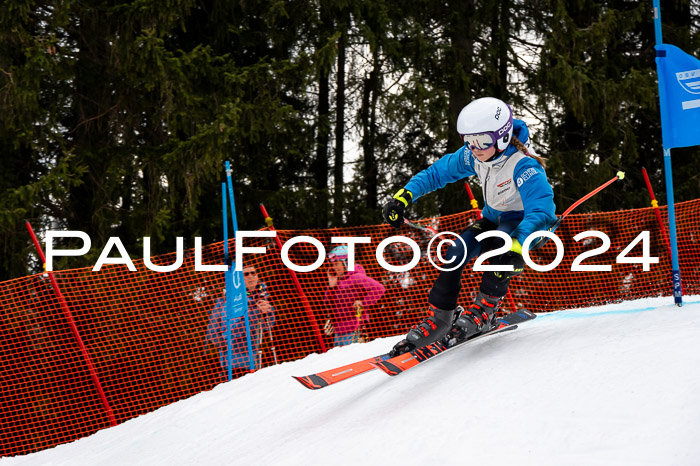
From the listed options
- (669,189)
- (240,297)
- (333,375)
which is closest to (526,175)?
(669,189)

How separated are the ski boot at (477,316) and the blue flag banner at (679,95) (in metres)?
1.61

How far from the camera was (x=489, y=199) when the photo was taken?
457 centimetres

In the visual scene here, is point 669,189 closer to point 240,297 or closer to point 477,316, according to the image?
point 477,316

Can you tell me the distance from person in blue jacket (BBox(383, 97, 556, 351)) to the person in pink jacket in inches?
75.0

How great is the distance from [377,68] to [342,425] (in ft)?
25.8

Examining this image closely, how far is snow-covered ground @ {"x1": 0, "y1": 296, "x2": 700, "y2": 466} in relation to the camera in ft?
10.0

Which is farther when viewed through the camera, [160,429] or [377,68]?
[377,68]

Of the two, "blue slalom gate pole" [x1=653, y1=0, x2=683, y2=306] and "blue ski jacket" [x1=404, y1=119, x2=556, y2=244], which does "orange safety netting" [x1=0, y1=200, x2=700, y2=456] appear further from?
"blue ski jacket" [x1=404, y1=119, x2=556, y2=244]

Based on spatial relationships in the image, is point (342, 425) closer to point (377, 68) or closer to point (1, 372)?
point (1, 372)

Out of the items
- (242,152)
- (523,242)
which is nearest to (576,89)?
(242,152)

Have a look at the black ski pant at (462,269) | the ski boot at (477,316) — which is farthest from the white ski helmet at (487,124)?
the ski boot at (477,316)

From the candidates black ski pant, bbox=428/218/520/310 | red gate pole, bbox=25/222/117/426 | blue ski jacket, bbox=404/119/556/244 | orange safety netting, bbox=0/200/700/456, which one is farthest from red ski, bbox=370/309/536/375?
red gate pole, bbox=25/222/117/426

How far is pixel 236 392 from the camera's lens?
17.5ft

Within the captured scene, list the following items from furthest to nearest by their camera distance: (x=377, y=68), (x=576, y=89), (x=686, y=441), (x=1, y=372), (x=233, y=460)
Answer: (x=377, y=68) → (x=576, y=89) → (x=1, y=372) → (x=233, y=460) → (x=686, y=441)
